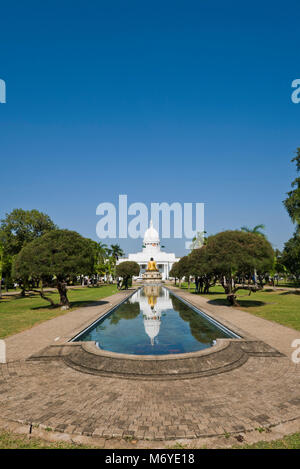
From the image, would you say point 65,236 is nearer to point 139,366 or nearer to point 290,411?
point 139,366

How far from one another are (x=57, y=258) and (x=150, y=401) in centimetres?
1552

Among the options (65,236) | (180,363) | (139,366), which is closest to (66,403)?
(139,366)

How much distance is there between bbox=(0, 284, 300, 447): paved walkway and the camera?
5035 mm

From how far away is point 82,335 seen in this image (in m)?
12.5

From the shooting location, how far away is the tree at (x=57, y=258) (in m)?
19.9

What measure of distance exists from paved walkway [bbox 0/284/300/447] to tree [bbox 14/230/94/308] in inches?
446

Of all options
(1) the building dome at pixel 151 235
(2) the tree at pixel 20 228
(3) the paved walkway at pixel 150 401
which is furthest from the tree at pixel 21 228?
(1) the building dome at pixel 151 235

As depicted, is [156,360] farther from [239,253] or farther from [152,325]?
[239,253]

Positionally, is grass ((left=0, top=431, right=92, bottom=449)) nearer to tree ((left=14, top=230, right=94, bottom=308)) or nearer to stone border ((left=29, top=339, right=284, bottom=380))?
stone border ((left=29, top=339, right=284, bottom=380))

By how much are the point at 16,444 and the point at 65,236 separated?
1761 centimetres

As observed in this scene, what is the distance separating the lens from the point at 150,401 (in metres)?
6.08

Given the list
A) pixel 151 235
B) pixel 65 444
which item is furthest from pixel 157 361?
pixel 151 235

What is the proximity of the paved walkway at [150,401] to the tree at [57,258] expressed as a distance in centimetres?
1133

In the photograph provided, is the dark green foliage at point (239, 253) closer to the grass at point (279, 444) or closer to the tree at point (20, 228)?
the grass at point (279, 444)
